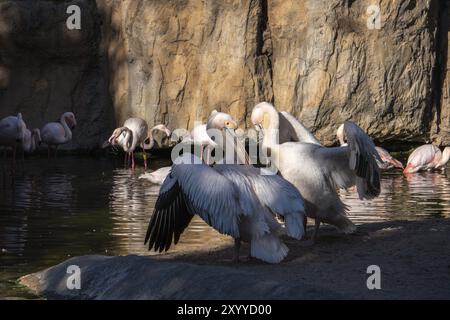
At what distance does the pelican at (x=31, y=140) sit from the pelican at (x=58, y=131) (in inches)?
3.3

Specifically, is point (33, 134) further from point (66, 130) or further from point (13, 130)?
point (13, 130)

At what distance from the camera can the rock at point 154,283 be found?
4.54m

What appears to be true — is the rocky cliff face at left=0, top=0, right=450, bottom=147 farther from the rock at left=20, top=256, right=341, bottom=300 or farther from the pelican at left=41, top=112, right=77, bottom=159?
the rock at left=20, top=256, right=341, bottom=300

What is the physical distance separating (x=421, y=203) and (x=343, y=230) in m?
2.91

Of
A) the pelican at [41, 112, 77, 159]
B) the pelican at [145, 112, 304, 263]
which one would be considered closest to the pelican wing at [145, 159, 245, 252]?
the pelican at [145, 112, 304, 263]

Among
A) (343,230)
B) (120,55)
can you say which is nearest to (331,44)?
(120,55)

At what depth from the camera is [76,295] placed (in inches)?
207

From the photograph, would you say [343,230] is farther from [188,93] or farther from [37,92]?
[37,92]

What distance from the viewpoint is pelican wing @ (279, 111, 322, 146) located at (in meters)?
7.04

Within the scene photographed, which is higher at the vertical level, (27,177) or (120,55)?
(120,55)

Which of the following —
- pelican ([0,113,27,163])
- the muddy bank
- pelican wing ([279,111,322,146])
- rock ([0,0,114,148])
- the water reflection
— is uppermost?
rock ([0,0,114,148])

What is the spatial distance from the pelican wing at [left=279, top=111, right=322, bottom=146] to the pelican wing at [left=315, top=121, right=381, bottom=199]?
0.65m
